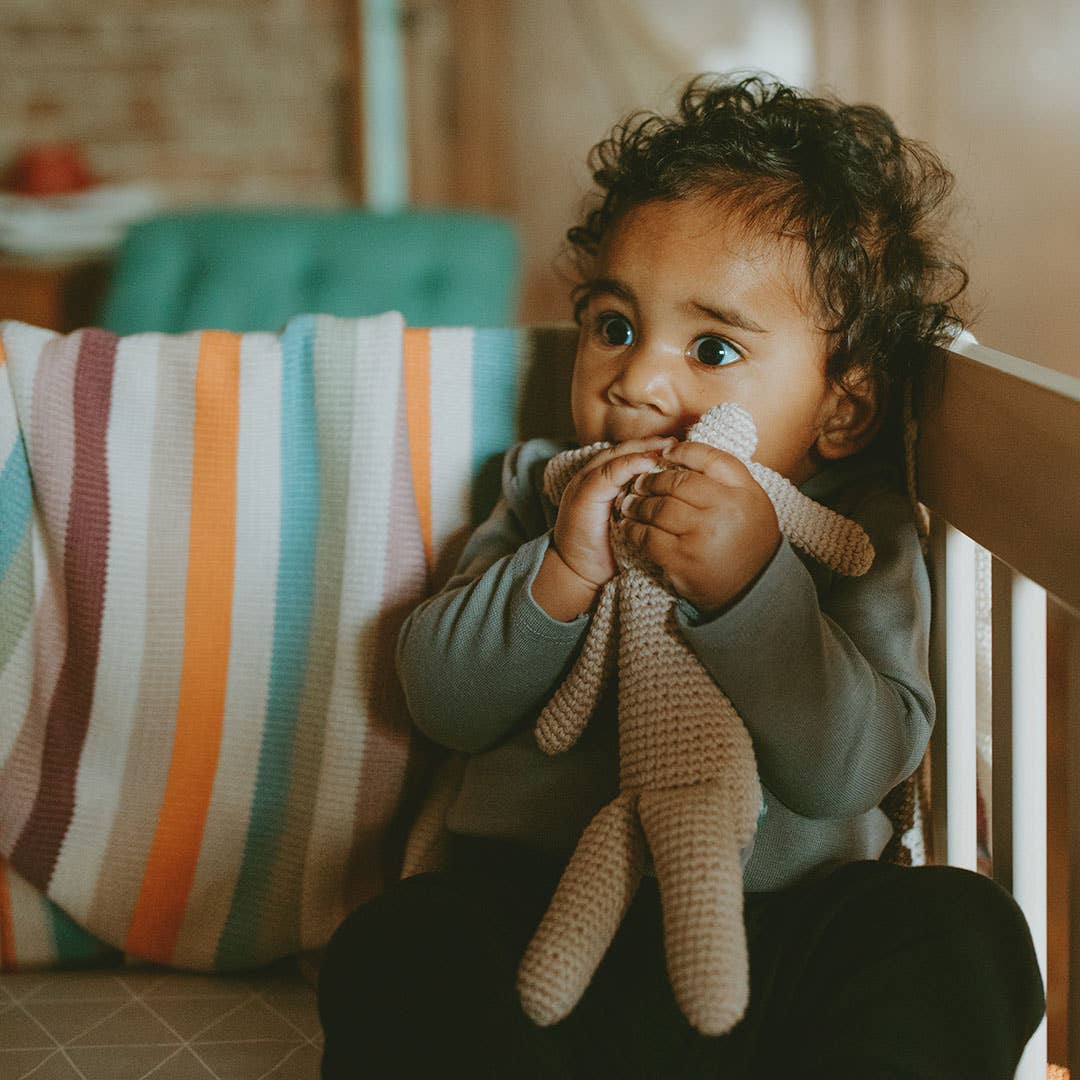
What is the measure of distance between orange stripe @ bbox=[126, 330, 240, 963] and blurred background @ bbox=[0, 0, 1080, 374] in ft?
5.58

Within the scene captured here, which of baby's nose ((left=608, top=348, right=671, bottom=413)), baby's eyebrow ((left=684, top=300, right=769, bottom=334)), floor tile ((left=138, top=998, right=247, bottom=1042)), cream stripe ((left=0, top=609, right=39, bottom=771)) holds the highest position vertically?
baby's eyebrow ((left=684, top=300, right=769, bottom=334))

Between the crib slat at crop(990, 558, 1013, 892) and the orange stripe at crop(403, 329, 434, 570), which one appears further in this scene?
the orange stripe at crop(403, 329, 434, 570)

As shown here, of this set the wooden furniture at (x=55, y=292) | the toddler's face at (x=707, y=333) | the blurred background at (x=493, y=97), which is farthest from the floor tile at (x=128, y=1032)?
the blurred background at (x=493, y=97)

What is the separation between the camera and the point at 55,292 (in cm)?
203

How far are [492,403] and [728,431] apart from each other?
25 cm

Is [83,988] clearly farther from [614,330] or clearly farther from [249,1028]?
[614,330]

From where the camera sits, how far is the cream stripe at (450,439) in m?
0.88

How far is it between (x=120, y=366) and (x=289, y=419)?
5.1 inches

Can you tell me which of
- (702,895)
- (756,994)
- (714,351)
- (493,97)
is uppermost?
(493,97)

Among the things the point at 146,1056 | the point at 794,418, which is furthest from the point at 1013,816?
the point at 146,1056

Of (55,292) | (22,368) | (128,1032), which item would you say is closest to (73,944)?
(128,1032)

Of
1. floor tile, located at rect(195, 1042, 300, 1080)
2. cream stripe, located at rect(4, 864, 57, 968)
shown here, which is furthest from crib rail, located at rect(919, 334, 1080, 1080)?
cream stripe, located at rect(4, 864, 57, 968)

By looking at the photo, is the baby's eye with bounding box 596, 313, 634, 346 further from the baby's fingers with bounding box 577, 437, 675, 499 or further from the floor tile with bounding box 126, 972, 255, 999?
the floor tile with bounding box 126, 972, 255, 999

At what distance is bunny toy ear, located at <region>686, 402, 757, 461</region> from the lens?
2.25 feet
